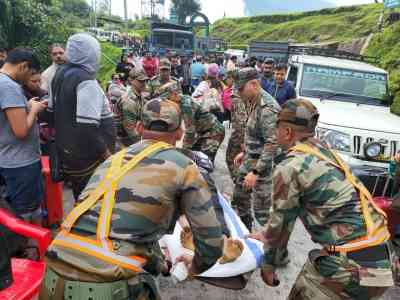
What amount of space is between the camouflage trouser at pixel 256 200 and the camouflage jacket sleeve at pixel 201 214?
1.97 meters

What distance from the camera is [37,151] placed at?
3184mm

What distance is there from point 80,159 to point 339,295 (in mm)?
2064

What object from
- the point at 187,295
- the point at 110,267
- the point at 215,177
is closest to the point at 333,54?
the point at 215,177

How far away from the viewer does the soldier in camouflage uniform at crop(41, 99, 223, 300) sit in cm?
156

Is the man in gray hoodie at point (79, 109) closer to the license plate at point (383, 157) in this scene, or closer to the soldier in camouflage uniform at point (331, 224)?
the soldier in camouflage uniform at point (331, 224)

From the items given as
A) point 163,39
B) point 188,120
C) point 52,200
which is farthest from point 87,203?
point 163,39

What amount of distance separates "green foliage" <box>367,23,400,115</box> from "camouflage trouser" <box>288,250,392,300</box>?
28.8 ft

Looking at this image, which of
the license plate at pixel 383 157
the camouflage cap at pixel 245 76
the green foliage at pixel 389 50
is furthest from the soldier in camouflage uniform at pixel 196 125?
the green foliage at pixel 389 50

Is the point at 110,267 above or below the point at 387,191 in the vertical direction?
above

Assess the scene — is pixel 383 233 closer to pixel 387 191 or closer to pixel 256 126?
pixel 256 126

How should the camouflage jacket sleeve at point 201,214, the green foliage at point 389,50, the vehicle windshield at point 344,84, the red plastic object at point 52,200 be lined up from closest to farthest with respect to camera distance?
the camouflage jacket sleeve at point 201,214 → the red plastic object at point 52,200 → the vehicle windshield at point 344,84 → the green foliage at point 389,50

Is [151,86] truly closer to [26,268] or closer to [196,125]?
[196,125]

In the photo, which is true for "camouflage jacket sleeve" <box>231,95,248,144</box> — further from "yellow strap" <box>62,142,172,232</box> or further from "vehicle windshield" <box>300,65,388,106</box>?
"yellow strap" <box>62,142,172,232</box>

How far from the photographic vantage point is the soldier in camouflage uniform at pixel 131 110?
14.8 ft
